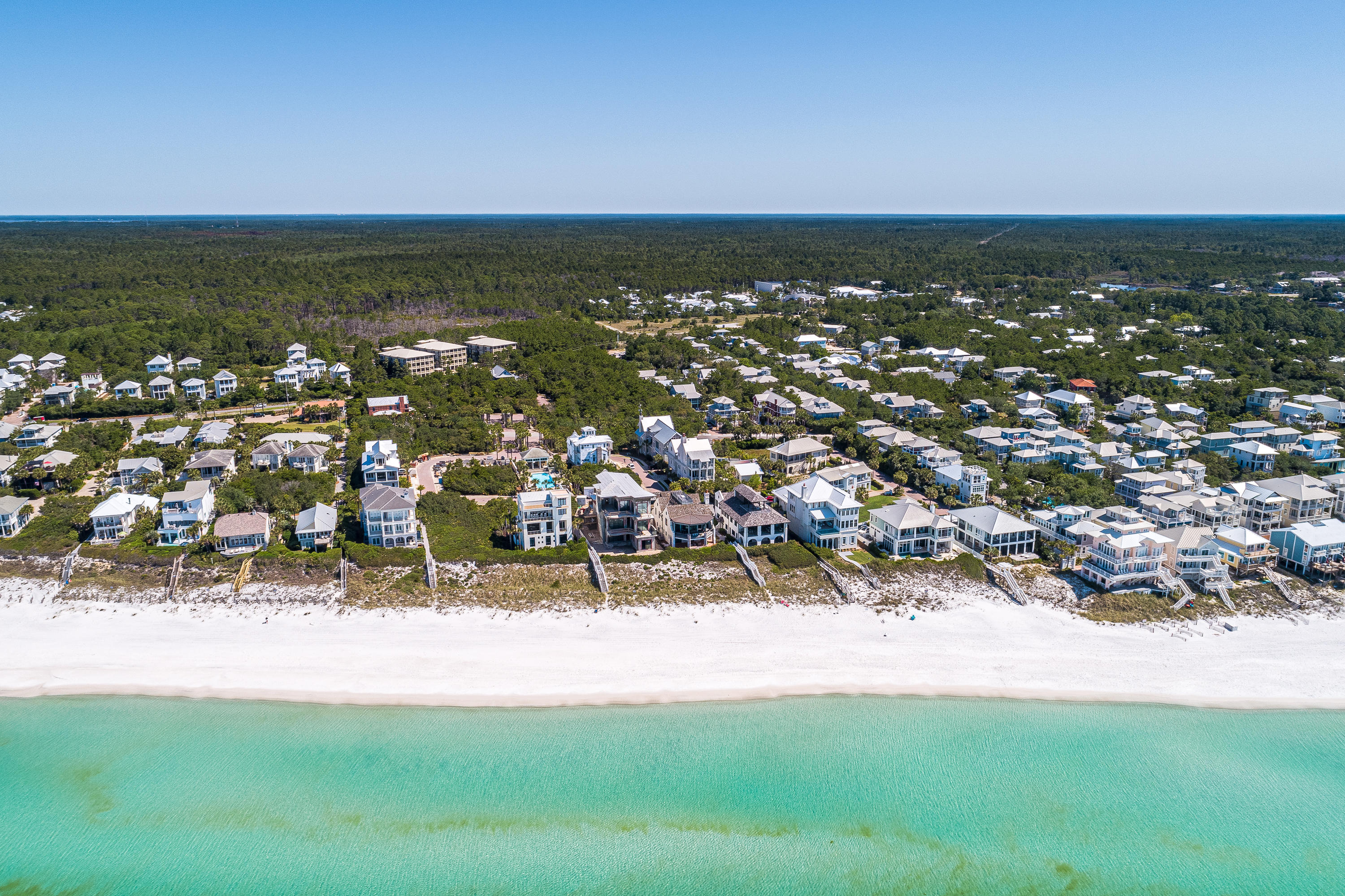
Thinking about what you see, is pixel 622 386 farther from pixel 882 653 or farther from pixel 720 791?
pixel 720 791

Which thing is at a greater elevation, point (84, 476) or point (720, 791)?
point (84, 476)

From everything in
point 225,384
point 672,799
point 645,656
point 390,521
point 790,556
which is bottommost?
point 672,799

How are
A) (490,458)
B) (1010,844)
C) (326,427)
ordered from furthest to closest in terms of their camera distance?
(326,427) < (490,458) < (1010,844)

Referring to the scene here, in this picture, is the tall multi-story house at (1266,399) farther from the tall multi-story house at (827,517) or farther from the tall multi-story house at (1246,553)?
the tall multi-story house at (827,517)

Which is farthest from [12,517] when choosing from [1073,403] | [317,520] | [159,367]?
[1073,403]

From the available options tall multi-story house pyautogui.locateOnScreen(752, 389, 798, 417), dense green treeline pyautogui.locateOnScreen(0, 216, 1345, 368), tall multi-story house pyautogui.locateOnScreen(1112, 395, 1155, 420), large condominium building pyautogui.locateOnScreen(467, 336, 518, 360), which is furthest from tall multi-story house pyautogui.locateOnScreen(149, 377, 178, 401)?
tall multi-story house pyautogui.locateOnScreen(1112, 395, 1155, 420)

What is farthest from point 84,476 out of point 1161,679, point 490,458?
point 1161,679

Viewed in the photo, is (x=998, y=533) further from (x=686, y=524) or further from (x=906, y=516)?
(x=686, y=524)
